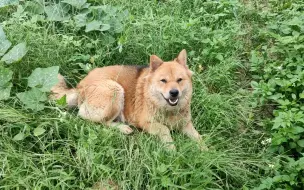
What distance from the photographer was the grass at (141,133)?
364 cm

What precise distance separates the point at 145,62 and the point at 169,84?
1.17 m

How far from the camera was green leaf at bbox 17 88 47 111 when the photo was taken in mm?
4066

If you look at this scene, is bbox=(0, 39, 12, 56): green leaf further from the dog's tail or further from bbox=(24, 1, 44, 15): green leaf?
bbox=(24, 1, 44, 15): green leaf

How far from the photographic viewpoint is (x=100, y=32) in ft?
17.4

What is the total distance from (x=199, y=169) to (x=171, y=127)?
2.79 ft

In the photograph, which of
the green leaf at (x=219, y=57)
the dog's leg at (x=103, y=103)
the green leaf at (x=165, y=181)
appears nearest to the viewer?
the green leaf at (x=165, y=181)

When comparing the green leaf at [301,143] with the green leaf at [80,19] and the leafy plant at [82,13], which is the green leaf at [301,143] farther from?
the green leaf at [80,19]

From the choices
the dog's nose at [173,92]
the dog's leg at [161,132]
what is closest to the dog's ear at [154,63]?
the dog's nose at [173,92]

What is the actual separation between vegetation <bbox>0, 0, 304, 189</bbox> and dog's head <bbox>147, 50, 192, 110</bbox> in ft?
1.31

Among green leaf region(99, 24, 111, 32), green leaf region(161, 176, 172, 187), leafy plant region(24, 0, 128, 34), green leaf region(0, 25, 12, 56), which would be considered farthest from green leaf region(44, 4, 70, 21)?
green leaf region(161, 176, 172, 187)

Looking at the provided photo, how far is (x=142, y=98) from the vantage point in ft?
15.1

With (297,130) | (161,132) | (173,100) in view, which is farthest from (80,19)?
(297,130)

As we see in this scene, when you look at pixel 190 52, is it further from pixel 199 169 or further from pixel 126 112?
pixel 199 169

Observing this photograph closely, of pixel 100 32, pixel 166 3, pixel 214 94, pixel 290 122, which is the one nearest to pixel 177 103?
pixel 214 94
